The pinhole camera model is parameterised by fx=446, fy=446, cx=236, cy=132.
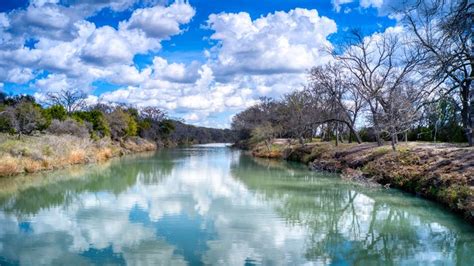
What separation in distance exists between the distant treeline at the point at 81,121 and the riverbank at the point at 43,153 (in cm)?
316

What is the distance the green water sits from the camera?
11.4m

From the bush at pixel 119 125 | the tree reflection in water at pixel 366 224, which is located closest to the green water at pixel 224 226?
the tree reflection in water at pixel 366 224

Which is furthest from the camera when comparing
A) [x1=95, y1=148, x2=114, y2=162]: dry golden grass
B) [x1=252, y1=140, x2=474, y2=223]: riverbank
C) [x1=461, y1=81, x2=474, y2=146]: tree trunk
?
[x1=95, y1=148, x2=114, y2=162]: dry golden grass

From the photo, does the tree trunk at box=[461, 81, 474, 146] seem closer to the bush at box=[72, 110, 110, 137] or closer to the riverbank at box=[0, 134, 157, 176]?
the riverbank at box=[0, 134, 157, 176]

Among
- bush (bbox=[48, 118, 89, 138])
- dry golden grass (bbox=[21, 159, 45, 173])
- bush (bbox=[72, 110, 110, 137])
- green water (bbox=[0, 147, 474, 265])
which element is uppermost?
bush (bbox=[72, 110, 110, 137])

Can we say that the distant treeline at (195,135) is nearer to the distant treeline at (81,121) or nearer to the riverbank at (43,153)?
the distant treeline at (81,121)

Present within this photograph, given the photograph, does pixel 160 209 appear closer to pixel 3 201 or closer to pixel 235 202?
pixel 235 202

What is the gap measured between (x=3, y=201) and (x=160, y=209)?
743 centimetres

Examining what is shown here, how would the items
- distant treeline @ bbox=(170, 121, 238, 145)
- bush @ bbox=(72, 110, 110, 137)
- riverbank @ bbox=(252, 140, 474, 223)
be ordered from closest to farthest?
riverbank @ bbox=(252, 140, 474, 223), bush @ bbox=(72, 110, 110, 137), distant treeline @ bbox=(170, 121, 238, 145)

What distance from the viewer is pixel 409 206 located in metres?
18.7

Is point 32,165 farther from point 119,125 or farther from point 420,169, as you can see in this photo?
point 119,125

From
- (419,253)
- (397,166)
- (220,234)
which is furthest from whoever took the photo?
(397,166)

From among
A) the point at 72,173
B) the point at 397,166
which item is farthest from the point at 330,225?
the point at 72,173

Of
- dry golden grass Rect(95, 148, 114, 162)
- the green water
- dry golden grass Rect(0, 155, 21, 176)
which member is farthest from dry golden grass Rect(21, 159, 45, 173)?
dry golden grass Rect(95, 148, 114, 162)
